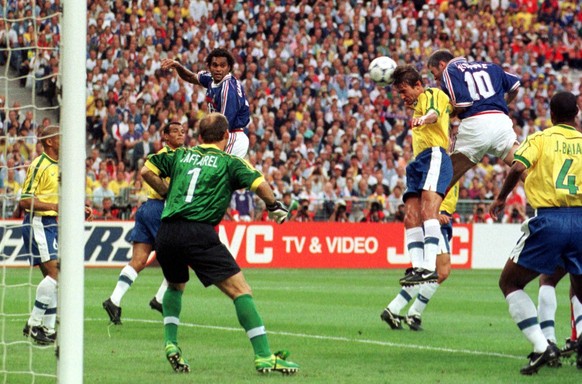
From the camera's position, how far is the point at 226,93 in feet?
37.8

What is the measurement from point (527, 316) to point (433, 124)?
3.42 m

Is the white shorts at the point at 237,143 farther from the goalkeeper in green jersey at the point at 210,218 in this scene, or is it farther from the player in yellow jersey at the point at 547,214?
the player in yellow jersey at the point at 547,214

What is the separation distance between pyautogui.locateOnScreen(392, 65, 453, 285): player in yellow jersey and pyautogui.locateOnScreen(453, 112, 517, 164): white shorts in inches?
30.8

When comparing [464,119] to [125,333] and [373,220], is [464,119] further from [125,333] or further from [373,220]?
[373,220]

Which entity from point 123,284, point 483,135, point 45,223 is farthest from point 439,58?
point 45,223

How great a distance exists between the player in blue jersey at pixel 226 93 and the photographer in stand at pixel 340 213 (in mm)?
12139

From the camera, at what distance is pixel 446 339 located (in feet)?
33.7

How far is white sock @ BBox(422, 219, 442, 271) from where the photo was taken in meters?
10.5

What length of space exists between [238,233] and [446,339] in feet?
41.1

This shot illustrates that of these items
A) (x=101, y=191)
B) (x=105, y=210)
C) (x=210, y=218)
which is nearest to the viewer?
(x=210, y=218)

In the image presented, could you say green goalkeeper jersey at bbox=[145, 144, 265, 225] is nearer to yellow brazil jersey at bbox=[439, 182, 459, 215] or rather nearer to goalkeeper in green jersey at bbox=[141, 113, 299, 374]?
goalkeeper in green jersey at bbox=[141, 113, 299, 374]

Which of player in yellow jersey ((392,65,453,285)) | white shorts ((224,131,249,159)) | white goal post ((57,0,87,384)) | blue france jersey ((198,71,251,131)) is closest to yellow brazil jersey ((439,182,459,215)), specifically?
player in yellow jersey ((392,65,453,285))

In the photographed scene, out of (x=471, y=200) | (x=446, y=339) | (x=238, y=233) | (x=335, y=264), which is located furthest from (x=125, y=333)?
(x=471, y=200)

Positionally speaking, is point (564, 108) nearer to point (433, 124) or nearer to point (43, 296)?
point (433, 124)
